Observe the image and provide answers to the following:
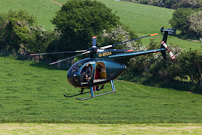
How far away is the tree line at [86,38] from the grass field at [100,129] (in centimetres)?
2183

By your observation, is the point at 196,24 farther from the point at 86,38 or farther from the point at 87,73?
the point at 87,73

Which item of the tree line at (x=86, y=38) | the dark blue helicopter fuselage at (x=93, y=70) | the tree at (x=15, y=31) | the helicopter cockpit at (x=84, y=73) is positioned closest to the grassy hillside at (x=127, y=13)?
the tree at (x=15, y=31)

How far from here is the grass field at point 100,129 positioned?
35.5m

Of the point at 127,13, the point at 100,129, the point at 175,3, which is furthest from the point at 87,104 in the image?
the point at 175,3

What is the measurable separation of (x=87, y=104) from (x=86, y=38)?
29970 mm

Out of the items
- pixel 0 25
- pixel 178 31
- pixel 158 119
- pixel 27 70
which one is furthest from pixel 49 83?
pixel 178 31

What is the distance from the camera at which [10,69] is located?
74.5 metres

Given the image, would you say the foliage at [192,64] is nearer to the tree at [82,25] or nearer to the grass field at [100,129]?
the grass field at [100,129]

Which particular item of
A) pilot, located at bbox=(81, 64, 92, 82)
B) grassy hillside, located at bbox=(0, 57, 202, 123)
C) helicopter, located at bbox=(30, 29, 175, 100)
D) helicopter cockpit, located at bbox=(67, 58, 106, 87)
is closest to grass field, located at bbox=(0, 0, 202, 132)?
grassy hillside, located at bbox=(0, 57, 202, 123)

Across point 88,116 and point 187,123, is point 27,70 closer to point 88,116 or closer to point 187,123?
point 88,116

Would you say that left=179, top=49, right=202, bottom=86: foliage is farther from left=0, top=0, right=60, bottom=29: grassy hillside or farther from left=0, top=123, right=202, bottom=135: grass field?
left=0, top=0, right=60, bottom=29: grassy hillside

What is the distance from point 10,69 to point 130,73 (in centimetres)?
2765

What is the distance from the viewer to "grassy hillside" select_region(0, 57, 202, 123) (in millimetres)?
42656

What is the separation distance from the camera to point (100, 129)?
122 ft
